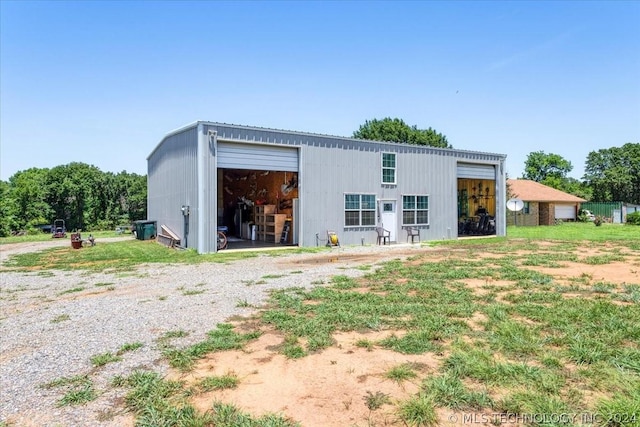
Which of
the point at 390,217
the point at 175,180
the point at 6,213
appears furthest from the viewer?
the point at 6,213

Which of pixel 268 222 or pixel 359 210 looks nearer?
pixel 359 210

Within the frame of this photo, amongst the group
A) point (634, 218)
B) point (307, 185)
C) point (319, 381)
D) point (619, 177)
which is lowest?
point (319, 381)

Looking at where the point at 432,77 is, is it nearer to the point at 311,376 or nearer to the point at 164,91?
the point at 164,91

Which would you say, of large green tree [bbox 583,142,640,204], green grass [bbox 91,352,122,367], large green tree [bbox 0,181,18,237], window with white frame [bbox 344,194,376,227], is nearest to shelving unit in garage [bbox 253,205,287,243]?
window with white frame [bbox 344,194,376,227]

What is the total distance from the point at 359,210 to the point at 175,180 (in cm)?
809

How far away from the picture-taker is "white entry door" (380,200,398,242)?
17125 mm

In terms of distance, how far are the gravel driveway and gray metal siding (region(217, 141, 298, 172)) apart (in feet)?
15.5

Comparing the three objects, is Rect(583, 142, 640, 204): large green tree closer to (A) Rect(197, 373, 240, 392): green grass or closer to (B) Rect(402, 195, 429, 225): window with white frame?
(B) Rect(402, 195, 429, 225): window with white frame

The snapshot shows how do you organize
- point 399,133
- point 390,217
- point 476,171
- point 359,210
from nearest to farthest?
1. point 359,210
2. point 390,217
3. point 476,171
4. point 399,133

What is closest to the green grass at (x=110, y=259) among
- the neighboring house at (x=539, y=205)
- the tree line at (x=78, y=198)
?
the tree line at (x=78, y=198)

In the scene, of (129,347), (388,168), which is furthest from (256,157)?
(129,347)

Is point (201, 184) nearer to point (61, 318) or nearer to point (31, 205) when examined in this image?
point (61, 318)

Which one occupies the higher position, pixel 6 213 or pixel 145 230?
pixel 6 213

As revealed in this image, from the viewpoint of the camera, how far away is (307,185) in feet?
49.9
